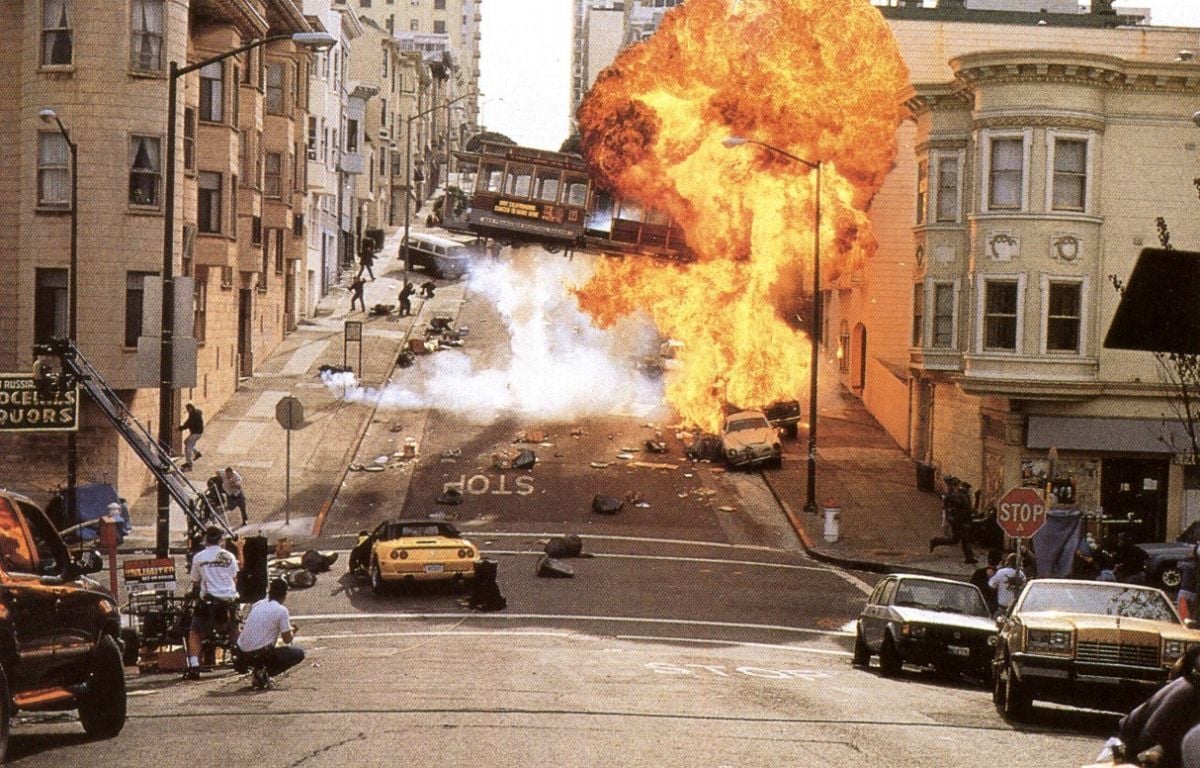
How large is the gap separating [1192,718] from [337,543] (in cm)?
2696

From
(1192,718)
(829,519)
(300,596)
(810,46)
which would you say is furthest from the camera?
(810,46)

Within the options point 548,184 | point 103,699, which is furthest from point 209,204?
point 103,699

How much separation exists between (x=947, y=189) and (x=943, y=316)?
3.56 metres

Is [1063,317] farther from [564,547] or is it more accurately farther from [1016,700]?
[1016,700]

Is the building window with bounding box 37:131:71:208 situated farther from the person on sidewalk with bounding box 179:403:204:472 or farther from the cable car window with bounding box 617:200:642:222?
the cable car window with bounding box 617:200:642:222

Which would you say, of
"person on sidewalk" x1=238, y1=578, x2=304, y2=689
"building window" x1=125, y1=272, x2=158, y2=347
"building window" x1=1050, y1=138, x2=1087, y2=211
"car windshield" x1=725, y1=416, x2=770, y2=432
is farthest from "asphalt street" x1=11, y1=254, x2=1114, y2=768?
"building window" x1=1050, y1=138, x2=1087, y2=211

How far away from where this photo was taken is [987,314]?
1639 inches

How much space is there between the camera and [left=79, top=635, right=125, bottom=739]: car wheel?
14125 mm

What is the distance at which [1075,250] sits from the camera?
135ft

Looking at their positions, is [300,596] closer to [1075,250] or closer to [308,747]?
[308,747]

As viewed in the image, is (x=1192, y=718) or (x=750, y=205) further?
(x=750, y=205)

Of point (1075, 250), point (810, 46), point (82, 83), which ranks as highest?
point (810, 46)

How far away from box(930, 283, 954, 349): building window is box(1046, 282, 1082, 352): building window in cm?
452

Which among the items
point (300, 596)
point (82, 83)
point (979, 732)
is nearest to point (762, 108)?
point (82, 83)
